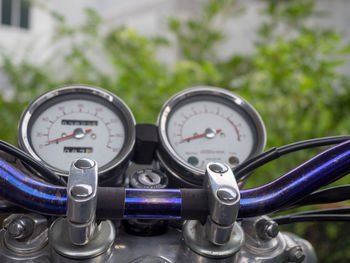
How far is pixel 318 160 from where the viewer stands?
40 cm

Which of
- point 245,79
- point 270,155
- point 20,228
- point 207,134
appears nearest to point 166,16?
point 245,79

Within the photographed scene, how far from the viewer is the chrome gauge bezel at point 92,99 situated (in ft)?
1.83

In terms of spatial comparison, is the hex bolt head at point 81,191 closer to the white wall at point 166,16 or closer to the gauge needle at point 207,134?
the gauge needle at point 207,134

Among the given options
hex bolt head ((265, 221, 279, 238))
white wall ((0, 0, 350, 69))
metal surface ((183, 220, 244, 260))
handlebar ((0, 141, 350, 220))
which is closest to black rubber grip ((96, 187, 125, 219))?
handlebar ((0, 141, 350, 220))

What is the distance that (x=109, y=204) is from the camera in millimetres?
365

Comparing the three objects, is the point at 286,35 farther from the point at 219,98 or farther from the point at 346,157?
the point at 346,157

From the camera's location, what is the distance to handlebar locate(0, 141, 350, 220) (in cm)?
36

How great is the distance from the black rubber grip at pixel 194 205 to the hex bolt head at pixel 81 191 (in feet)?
0.31

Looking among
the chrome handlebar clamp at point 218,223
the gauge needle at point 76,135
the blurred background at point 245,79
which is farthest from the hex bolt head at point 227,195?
the blurred background at point 245,79

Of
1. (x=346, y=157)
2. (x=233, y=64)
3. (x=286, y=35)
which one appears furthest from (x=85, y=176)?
(x=286, y=35)

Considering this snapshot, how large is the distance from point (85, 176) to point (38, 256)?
15 centimetres

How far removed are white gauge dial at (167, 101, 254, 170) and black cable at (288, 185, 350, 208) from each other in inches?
6.7

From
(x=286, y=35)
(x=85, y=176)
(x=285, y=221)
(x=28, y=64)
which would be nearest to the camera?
(x=85, y=176)

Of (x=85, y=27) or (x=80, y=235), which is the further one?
(x=85, y=27)
